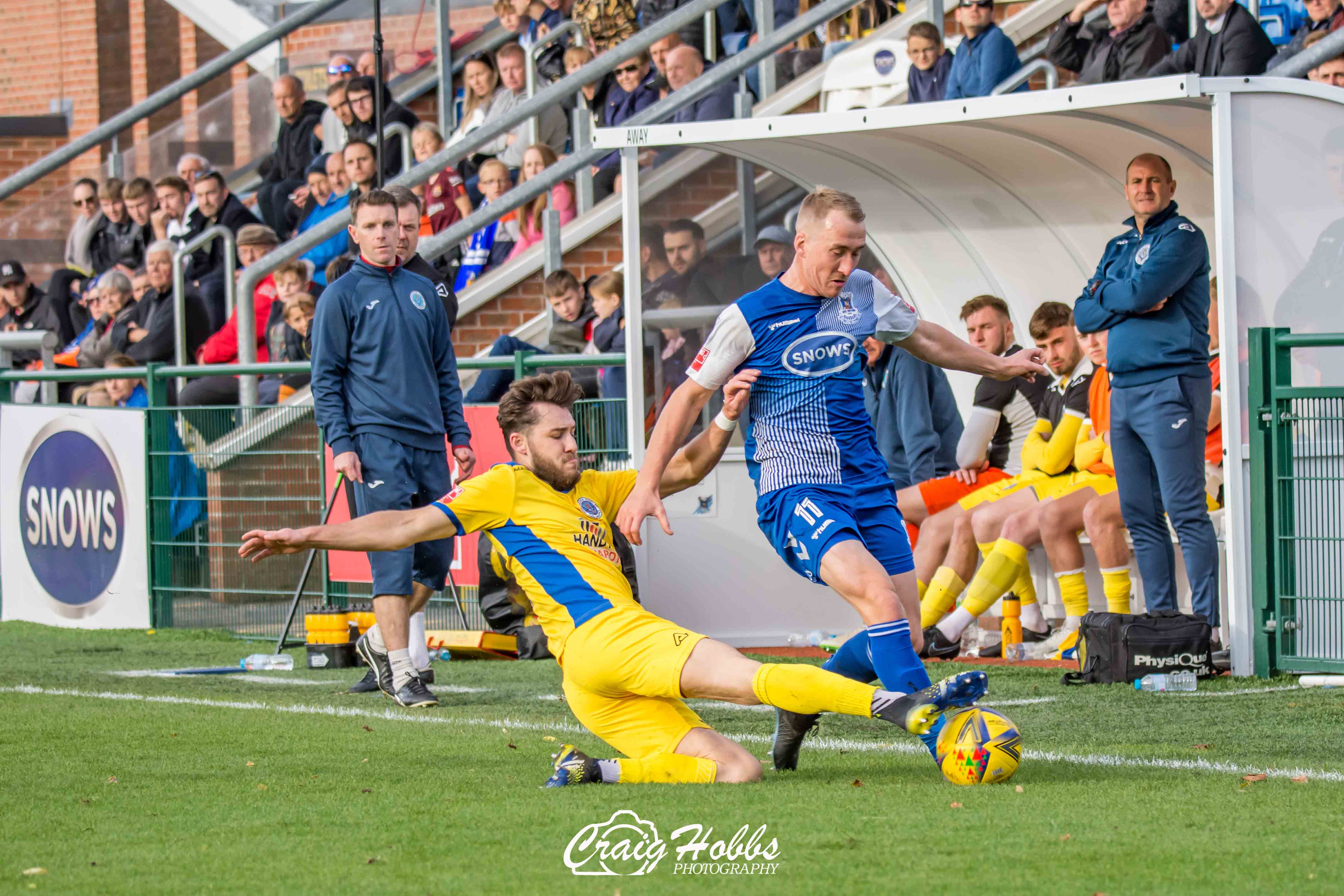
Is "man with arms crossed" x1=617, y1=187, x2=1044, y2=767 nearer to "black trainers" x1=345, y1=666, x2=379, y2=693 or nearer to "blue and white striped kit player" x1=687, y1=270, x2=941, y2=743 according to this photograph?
"blue and white striped kit player" x1=687, y1=270, x2=941, y2=743

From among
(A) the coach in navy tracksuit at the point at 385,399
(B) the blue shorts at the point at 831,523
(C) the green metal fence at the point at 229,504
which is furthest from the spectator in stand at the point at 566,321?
(B) the blue shorts at the point at 831,523

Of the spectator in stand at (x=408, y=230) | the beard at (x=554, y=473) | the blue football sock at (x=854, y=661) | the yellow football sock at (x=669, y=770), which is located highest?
the spectator in stand at (x=408, y=230)

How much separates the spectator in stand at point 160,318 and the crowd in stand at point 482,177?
0.06ft

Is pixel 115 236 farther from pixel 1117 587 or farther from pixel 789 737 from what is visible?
pixel 789 737

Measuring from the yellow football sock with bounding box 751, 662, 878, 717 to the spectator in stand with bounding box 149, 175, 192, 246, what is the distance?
46.0 feet

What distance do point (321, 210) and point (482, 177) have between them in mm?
2243

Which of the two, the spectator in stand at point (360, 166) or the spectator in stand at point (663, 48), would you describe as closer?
the spectator in stand at point (663, 48)

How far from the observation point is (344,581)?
11.4 m

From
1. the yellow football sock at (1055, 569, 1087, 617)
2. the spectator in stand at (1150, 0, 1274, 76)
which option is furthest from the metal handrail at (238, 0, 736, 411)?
the yellow football sock at (1055, 569, 1087, 617)

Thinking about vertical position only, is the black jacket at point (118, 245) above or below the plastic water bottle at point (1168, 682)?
above

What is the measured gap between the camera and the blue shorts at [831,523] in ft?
18.8

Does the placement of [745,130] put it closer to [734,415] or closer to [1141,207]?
[1141,207]

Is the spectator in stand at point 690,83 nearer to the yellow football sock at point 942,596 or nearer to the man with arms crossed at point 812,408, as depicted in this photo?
the yellow football sock at point 942,596

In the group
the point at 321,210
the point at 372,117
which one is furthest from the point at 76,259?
the point at 372,117
